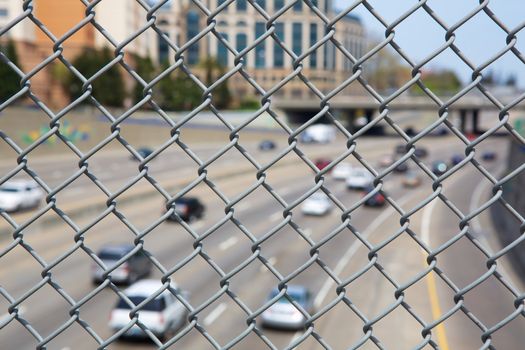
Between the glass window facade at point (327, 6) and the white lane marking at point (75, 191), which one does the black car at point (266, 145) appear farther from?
the glass window facade at point (327, 6)

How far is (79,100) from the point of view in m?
2.05

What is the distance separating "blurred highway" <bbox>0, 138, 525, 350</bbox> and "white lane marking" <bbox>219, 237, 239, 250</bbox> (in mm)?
30

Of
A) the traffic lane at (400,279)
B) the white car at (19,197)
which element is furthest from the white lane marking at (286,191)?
the white car at (19,197)

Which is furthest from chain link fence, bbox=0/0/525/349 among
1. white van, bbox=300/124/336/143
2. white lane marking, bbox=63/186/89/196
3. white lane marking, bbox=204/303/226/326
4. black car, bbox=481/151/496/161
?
black car, bbox=481/151/496/161

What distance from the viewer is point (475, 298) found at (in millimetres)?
15117

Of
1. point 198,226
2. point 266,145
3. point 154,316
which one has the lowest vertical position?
point 154,316

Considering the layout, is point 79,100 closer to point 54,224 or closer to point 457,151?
point 54,224

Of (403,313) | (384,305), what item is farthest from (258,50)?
(384,305)

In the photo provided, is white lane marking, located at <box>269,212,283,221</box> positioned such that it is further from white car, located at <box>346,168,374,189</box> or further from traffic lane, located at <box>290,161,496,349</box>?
white car, located at <box>346,168,374,189</box>

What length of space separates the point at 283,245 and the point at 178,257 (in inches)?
146

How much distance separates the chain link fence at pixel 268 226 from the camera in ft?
6.88

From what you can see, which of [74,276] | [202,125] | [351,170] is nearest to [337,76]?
[74,276]

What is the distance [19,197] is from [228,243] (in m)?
6.46

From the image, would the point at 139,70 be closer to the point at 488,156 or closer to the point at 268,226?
the point at 268,226
